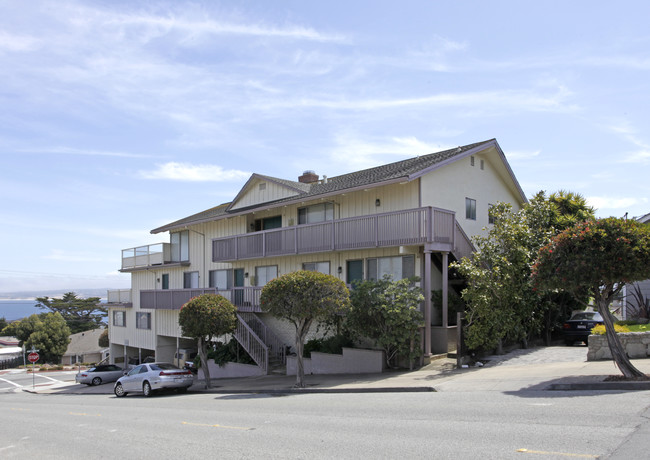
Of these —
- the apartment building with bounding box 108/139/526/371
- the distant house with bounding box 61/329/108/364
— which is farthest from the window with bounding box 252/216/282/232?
the distant house with bounding box 61/329/108/364

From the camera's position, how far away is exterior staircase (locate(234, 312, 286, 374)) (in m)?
23.5

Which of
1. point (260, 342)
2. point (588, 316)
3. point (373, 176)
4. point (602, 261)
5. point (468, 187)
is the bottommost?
point (260, 342)

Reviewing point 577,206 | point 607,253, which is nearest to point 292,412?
point 607,253

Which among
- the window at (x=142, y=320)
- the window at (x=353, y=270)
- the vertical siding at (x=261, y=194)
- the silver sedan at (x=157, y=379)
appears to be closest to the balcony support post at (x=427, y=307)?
the window at (x=353, y=270)

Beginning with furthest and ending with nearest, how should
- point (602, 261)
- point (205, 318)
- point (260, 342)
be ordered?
point (260, 342) → point (205, 318) → point (602, 261)

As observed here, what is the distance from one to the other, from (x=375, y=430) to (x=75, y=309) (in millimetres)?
90864

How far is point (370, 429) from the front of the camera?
9070 millimetres

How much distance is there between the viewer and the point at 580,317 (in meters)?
20.0

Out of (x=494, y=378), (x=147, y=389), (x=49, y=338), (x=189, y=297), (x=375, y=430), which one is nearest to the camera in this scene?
(x=375, y=430)

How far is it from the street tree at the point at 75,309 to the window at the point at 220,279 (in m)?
64.2

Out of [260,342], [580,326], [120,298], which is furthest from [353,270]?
[120,298]

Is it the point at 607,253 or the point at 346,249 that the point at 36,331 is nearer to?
the point at 346,249

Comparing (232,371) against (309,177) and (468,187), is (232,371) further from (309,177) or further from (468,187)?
(468,187)

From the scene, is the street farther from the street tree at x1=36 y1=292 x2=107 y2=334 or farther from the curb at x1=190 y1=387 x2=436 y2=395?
the street tree at x1=36 y1=292 x2=107 y2=334
